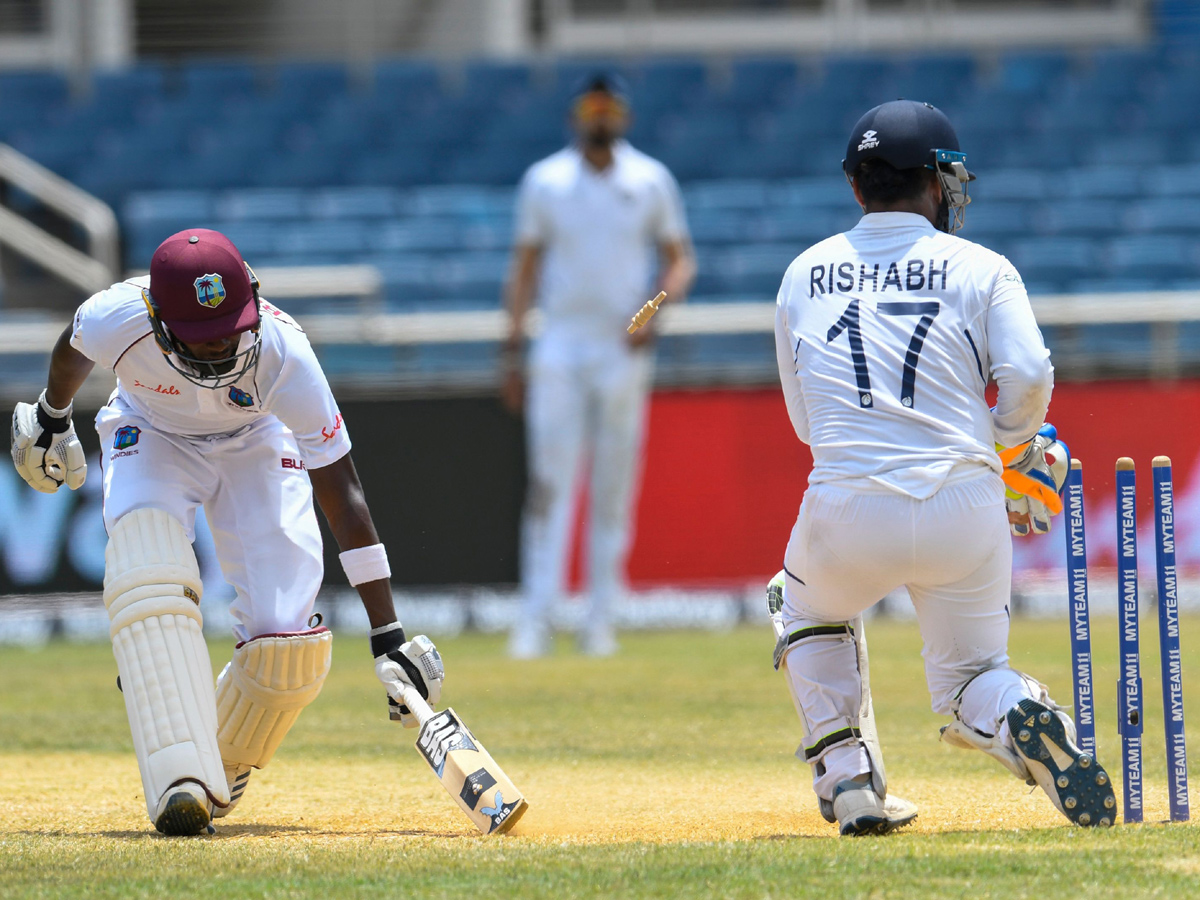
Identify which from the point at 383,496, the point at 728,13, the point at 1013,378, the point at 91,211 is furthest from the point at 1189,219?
the point at 1013,378

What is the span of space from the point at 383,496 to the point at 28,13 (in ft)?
29.0

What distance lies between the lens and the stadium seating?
13.3 meters

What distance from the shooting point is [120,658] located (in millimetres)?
4555

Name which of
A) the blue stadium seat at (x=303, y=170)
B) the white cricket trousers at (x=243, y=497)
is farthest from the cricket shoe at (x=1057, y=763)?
the blue stadium seat at (x=303, y=170)

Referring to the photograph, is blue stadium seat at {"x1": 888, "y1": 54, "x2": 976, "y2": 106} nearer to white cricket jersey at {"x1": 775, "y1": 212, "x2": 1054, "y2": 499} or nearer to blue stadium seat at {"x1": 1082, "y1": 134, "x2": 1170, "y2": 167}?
blue stadium seat at {"x1": 1082, "y1": 134, "x2": 1170, "y2": 167}

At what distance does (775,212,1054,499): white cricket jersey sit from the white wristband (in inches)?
48.8

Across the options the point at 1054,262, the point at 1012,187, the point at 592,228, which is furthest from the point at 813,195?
the point at 592,228

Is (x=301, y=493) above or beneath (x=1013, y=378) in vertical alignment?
beneath

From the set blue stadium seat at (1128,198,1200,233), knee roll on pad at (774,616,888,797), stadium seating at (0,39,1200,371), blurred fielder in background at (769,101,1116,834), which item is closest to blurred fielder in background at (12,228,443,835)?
knee roll on pad at (774,616,888,797)

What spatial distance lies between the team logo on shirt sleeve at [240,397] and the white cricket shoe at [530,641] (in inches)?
181

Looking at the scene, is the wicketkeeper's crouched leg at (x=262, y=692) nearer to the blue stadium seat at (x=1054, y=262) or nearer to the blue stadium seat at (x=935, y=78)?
the blue stadium seat at (x=1054, y=262)

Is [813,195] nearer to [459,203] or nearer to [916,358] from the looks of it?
[459,203]

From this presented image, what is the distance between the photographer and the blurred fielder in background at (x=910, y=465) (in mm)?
4223

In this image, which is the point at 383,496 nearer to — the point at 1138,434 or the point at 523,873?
the point at 1138,434
